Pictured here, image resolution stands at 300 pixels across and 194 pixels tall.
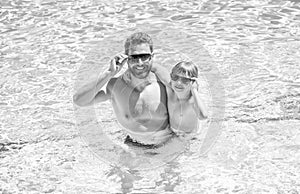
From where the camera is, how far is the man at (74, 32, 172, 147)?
3.51m

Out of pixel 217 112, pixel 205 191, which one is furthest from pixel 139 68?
pixel 217 112

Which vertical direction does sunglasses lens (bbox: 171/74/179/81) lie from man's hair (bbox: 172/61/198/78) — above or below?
below

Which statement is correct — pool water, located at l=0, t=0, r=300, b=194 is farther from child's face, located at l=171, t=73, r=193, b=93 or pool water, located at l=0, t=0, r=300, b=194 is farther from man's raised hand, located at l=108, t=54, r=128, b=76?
child's face, located at l=171, t=73, r=193, b=93

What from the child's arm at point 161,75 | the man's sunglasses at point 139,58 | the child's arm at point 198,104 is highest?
→ the man's sunglasses at point 139,58

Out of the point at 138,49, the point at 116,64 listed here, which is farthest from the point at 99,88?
the point at 138,49

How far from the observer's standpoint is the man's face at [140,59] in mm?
3482

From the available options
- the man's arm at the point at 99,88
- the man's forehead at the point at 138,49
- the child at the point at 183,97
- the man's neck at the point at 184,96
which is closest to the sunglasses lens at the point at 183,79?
the child at the point at 183,97

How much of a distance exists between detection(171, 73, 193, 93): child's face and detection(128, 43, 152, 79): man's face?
0.17 metres

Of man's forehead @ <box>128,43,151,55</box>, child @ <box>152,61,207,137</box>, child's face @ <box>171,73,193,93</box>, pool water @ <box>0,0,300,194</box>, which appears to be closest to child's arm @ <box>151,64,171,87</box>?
child @ <box>152,61,207,137</box>

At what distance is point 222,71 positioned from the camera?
19.3 feet

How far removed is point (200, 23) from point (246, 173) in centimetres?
334

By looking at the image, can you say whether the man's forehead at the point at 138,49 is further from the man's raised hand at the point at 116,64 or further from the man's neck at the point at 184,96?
the man's neck at the point at 184,96

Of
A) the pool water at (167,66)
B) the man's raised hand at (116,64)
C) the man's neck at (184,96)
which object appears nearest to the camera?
the man's raised hand at (116,64)

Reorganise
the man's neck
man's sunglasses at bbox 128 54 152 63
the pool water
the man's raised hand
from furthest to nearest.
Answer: the pool water, the man's neck, man's sunglasses at bbox 128 54 152 63, the man's raised hand
